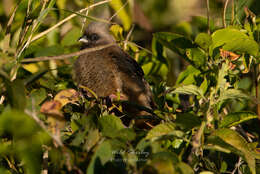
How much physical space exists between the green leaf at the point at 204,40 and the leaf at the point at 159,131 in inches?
19.9

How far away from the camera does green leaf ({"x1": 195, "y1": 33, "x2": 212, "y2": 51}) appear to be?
181cm

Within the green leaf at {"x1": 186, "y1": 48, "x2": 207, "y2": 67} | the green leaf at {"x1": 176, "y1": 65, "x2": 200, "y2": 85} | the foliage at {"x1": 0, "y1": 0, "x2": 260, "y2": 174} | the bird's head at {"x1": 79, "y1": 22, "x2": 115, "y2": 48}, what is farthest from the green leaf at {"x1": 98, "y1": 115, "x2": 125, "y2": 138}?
the bird's head at {"x1": 79, "y1": 22, "x2": 115, "y2": 48}

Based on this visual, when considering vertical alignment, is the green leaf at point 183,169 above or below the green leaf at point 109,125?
below

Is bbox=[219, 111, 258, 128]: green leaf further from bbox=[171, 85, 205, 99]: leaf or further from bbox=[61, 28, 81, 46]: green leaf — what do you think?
bbox=[61, 28, 81, 46]: green leaf

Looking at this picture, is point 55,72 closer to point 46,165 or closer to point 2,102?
point 2,102

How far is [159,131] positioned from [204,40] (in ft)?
1.89

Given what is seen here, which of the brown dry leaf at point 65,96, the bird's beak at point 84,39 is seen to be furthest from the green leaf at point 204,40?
the bird's beak at point 84,39

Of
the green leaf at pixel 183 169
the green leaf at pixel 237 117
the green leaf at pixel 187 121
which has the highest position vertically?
the green leaf at pixel 187 121

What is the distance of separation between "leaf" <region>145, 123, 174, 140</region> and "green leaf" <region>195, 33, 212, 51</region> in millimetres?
506

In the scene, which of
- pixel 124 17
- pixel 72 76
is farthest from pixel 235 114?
pixel 124 17

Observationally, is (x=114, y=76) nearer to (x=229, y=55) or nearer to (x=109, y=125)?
(x=229, y=55)

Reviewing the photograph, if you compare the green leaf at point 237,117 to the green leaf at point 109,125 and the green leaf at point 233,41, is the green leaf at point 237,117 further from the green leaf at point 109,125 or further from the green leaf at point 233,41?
the green leaf at point 109,125

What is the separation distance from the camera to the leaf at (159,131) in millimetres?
1431

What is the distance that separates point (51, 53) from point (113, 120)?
74cm
